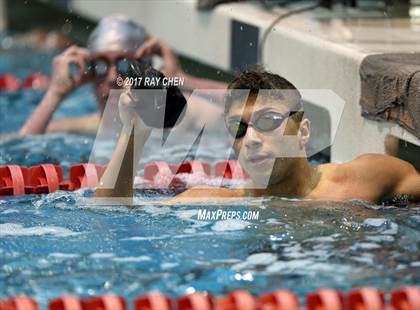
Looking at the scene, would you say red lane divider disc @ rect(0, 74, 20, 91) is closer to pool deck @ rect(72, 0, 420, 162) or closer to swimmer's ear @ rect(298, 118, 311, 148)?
pool deck @ rect(72, 0, 420, 162)

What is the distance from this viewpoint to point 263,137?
3.50 meters

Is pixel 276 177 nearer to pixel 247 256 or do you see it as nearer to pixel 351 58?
pixel 247 256

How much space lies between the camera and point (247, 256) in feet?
10.2

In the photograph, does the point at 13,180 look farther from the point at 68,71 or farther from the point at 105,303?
the point at 105,303

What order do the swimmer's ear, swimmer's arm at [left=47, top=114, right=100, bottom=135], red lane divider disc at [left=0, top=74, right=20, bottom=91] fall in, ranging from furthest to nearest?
red lane divider disc at [left=0, top=74, right=20, bottom=91] < swimmer's arm at [left=47, top=114, right=100, bottom=135] < the swimmer's ear

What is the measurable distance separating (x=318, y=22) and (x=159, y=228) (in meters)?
2.17

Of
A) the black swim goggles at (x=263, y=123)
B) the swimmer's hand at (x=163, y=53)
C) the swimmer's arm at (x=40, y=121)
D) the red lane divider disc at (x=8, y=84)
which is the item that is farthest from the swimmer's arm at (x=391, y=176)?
the red lane divider disc at (x=8, y=84)

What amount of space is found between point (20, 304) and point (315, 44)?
98.2 inches

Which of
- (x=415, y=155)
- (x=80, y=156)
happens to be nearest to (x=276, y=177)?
(x=415, y=155)

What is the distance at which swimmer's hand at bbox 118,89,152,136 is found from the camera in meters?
3.39

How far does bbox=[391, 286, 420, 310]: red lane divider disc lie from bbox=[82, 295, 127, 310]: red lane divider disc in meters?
0.66

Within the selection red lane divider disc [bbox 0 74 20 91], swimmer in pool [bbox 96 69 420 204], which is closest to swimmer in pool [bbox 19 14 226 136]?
red lane divider disc [bbox 0 74 20 91]

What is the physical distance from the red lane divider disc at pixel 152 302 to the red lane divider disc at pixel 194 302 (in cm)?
3

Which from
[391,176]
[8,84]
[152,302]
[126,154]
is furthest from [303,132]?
[8,84]
